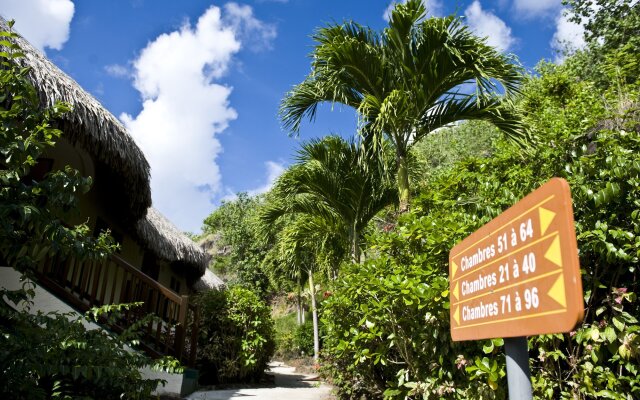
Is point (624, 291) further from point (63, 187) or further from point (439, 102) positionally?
point (439, 102)

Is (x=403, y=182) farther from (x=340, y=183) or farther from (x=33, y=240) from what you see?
(x=33, y=240)

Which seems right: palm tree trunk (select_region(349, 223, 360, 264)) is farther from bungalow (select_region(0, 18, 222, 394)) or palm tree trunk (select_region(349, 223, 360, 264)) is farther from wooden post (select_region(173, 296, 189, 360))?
wooden post (select_region(173, 296, 189, 360))

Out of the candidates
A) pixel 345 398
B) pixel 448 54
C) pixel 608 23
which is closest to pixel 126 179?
pixel 345 398

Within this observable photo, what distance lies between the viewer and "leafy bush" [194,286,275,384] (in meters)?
8.33

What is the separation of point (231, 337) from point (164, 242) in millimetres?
2910

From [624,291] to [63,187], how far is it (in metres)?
3.57

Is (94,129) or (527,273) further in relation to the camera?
(94,129)

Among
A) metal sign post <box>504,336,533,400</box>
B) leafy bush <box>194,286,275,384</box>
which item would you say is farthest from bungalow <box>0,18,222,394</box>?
metal sign post <box>504,336,533,400</box>

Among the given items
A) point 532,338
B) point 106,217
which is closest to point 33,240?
point 532,338

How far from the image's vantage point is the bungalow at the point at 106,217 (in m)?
5.39

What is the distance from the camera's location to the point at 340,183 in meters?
8.09

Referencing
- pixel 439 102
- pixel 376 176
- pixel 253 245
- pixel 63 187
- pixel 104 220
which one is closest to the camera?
pixel 63 187

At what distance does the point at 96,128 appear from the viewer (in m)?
5.70

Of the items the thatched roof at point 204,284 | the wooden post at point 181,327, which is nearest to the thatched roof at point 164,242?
the wooden post at point 181,327
